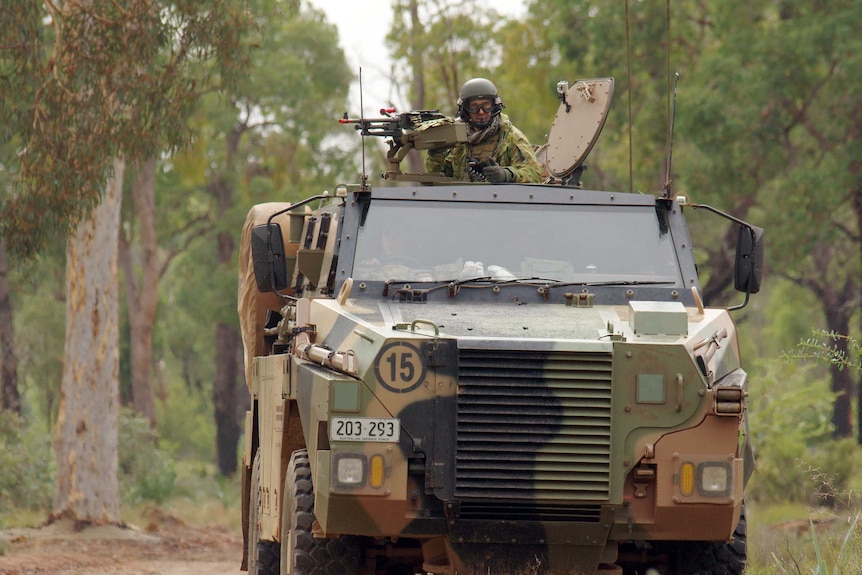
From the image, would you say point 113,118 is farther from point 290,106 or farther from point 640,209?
point 290,106

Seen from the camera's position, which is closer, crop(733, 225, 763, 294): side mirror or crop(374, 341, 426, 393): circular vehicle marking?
crop(374, 341, 426, 393): circular vehicle marking

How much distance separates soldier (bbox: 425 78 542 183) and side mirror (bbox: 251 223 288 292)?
205 centimetres

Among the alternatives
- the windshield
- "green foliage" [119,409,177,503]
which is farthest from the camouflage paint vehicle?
"green foliage" [119,409,177,503]

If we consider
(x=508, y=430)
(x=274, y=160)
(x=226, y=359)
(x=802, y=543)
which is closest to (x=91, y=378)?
(x=802, y=543)

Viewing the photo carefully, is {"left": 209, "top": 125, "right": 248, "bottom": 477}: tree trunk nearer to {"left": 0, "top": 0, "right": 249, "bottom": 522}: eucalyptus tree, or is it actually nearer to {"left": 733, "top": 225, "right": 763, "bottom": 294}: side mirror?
{"left": 0, "top": 0, "right": 249, "bottom": 522}: eucalyptus tree

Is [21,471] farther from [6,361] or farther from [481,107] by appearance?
[481,107]

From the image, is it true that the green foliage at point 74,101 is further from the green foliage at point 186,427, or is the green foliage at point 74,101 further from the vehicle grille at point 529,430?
the green foliage at point 186,427

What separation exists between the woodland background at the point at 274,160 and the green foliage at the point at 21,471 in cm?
5

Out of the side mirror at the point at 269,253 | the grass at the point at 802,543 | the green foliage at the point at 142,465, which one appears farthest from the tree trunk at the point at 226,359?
the side mirror at the point at 269,253

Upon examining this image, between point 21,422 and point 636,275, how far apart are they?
18955mm

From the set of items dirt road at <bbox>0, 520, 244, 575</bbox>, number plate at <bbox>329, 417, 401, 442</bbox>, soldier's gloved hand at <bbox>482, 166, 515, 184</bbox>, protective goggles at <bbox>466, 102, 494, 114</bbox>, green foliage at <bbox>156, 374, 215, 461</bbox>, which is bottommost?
green foliage at <bbox>156, 374, 215, 461</bbox>

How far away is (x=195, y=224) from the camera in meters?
39.8

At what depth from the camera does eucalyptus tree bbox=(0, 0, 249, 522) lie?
16.5 m

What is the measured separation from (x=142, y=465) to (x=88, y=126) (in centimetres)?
1086
